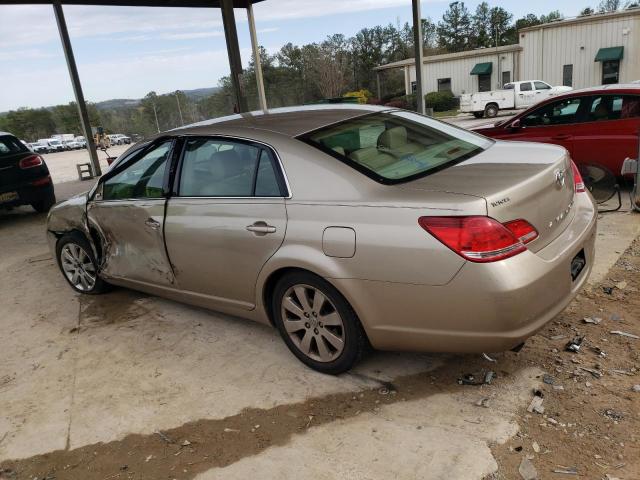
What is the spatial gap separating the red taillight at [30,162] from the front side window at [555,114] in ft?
25.3

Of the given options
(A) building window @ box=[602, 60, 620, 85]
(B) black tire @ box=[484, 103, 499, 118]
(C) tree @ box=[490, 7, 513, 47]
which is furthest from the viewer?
(C) tree @ box=[490, 7, 513, 47]

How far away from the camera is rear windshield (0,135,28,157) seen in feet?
27.7

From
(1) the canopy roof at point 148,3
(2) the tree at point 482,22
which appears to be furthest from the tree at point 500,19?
(1) the canopy roof at point 148,3

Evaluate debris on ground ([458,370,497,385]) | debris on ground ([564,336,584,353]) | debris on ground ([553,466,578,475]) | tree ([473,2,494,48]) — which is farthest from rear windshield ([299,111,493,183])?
tree ([473,2,494,48])

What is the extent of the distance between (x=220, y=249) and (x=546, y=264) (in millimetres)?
1888

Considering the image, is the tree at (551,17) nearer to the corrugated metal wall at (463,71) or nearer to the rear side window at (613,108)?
the corrugated metal wall at (463,71)

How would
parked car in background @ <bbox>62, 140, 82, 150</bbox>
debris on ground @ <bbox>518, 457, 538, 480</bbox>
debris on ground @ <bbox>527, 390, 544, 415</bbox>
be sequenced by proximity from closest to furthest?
debris on ground @ <bbox>518, 457, 538, 480</bbox>, debris on ground @ <bbox>527, 390, 544, 415</bbox>, parked car in background @ <bbox>62, 140, 82, 150</bbox>

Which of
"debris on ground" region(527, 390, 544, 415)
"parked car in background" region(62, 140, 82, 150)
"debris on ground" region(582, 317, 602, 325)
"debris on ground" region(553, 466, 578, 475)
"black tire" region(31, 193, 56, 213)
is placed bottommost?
"parked car in background" region(62, 140, 82, 150)

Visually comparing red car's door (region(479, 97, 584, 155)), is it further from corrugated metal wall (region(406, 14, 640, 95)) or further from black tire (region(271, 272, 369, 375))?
corrugated metal wall (region(406, 14, 640, 95))

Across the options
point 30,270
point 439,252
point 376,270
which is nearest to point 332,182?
point 376,270

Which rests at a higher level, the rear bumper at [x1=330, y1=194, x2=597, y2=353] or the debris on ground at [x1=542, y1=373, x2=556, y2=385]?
the rear bumper at [x1=330, y1=194, x2=597, y2=353]

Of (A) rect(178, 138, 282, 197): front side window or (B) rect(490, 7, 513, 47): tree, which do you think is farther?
(B) rect(490, 7, 513, 47): tree

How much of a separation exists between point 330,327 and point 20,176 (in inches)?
297

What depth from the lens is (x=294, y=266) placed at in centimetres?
290
